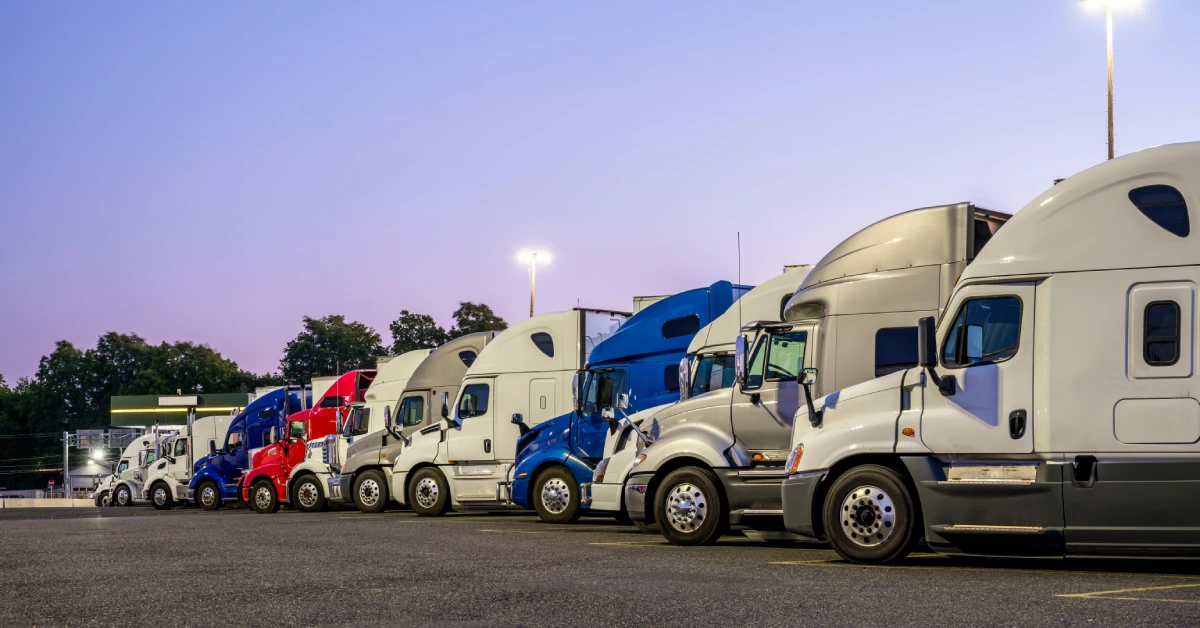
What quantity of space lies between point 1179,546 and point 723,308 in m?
10.0

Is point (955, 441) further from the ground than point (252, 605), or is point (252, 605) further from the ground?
point (955, 441)

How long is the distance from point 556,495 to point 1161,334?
40.5 ft

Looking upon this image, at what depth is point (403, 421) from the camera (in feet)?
94.3

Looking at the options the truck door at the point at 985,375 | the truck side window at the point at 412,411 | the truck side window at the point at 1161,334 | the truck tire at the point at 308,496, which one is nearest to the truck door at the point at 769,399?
the truck door at the point at 985,375

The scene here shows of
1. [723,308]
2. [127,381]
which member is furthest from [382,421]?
[127,381]

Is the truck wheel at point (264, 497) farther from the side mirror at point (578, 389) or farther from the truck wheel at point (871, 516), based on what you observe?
the truck wheel at point (871, 516)

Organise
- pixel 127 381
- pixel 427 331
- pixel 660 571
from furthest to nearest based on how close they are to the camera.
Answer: pixel 127 381 → pixel 427 331 → pixel 660 571

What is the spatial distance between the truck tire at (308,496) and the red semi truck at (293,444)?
37 cm

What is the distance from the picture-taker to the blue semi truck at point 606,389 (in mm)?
20812

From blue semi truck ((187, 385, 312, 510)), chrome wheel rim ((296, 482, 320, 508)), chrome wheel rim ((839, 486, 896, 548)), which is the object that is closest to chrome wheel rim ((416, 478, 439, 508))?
chrome wheel rim ((296, 482, 320, 508))

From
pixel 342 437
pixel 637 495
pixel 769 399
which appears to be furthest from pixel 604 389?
pixel 342 437

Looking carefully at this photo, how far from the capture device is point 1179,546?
10.9m

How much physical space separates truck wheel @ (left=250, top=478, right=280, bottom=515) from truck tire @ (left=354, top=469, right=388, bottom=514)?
4744 mm

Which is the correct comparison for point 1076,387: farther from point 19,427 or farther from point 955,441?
point 19,427
